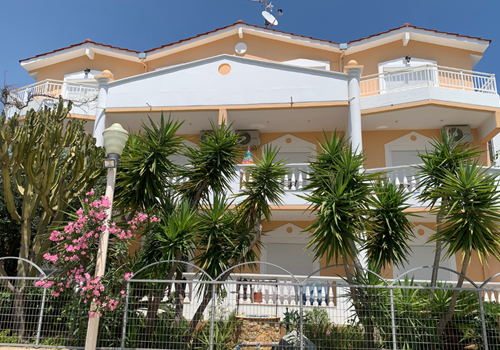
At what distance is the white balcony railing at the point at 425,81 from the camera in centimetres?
1261

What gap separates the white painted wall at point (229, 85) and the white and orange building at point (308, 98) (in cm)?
3

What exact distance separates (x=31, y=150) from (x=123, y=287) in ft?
12.4

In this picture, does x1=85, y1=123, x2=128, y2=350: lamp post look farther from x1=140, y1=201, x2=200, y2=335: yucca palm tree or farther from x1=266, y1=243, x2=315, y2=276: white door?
x1=266, y1=243, x2=315, y2=276: white door

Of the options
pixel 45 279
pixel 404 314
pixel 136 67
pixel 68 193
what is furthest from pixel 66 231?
pixel 136 67

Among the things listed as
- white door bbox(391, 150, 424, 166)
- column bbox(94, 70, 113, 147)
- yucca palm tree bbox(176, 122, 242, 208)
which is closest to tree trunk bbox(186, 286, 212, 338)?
yucca palm tree bbox(176, 122, 242, 208)

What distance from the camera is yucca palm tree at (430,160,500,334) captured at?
647 cm

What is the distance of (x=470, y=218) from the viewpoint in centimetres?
651

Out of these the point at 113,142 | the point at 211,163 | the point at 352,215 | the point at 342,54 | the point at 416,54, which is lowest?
the point at 352,215

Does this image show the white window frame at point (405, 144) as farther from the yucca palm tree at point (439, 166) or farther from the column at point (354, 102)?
the yucca palm tree at point (439, 166)

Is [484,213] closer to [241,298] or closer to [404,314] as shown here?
[404,314]

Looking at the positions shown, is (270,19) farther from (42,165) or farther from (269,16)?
(42,165)

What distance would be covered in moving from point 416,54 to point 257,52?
20.8 ft

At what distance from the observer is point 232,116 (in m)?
13.1

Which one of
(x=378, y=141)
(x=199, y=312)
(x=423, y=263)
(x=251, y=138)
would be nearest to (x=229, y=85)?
(x=251, y=138)
